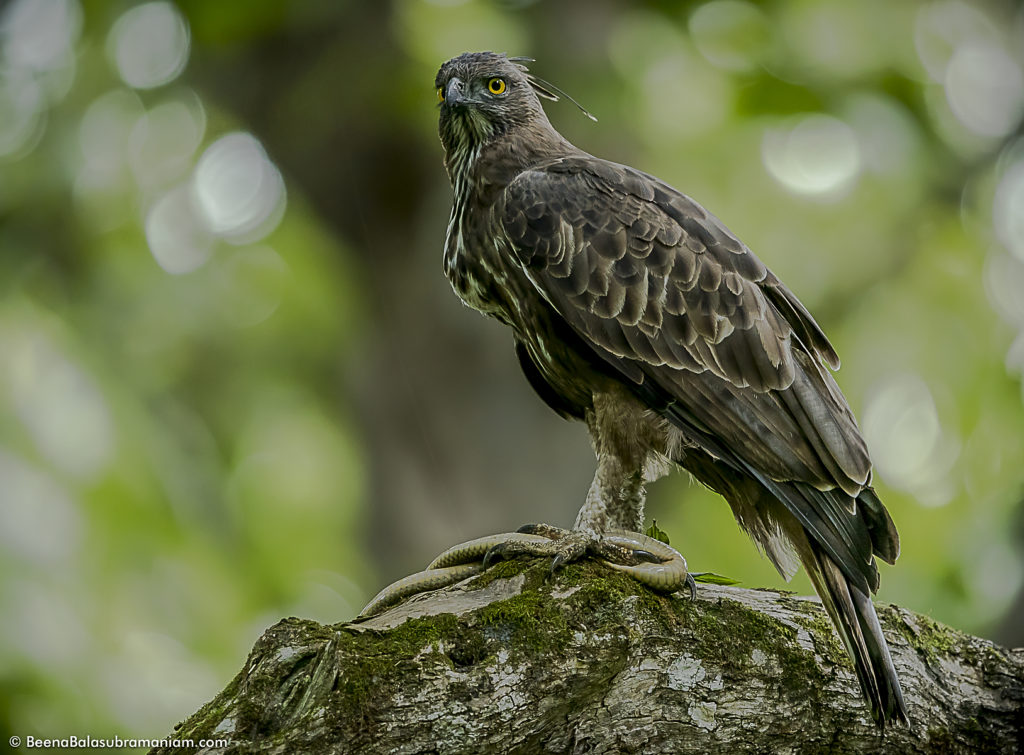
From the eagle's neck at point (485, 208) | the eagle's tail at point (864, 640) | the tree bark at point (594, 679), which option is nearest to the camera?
the tree bark at point (594, 679)

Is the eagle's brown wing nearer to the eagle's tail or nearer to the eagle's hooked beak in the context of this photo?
the eagle's tail

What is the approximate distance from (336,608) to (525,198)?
5324mm

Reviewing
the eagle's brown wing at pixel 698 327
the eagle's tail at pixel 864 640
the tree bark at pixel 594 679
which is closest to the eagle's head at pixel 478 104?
the eagle's brown wing at pixel 698 327

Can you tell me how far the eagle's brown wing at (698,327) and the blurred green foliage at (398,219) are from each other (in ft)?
10.3

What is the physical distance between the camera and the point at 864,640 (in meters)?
3.08

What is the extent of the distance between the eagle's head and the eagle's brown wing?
45 centimetres

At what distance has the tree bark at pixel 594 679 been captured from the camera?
8.68 ft

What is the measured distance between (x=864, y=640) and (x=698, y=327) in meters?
1.17

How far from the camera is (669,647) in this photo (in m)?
2.97

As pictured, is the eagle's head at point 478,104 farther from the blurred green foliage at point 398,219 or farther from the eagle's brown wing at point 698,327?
the blurred green foliage at point 398,219

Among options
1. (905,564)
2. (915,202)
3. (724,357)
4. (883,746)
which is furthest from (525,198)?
(915,202)

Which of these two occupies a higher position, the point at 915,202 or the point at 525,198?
the point at 915,202

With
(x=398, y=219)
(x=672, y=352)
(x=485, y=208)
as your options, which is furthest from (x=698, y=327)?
(x=398, y=219)

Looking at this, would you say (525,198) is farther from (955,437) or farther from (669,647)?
(955,437)
